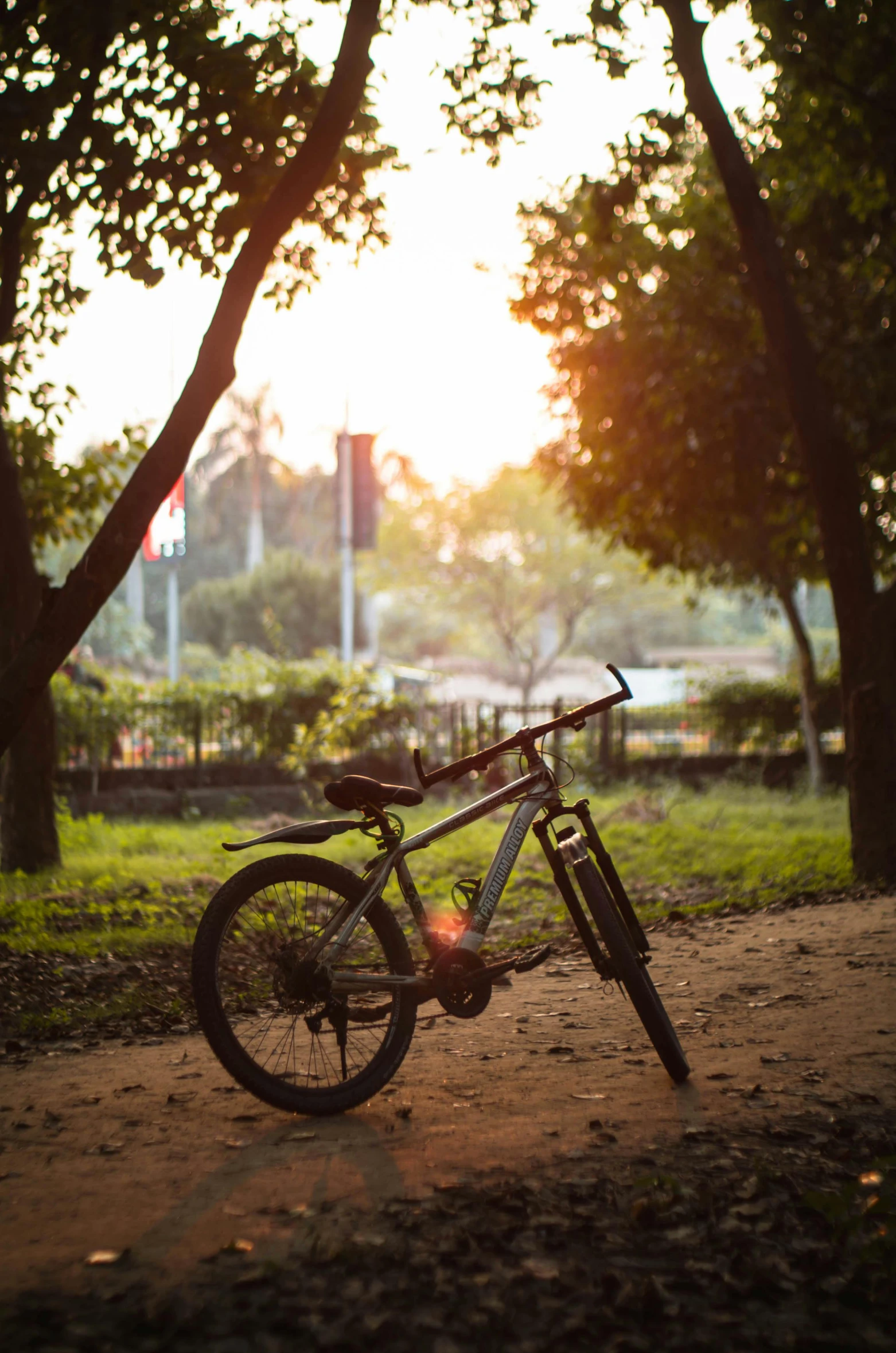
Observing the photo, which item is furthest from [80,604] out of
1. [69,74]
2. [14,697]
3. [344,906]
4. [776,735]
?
[776,735]

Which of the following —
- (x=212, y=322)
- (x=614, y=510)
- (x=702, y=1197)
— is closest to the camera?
(x=702, y=1197)

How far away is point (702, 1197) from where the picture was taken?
3.33 metres

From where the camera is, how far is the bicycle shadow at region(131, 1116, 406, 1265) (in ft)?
10.3

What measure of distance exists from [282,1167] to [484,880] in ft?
4.20

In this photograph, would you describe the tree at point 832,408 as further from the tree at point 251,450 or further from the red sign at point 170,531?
the tree at point 251,450

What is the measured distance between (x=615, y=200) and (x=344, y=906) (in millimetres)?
8269

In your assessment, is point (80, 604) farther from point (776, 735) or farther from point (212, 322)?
point (776, 735)

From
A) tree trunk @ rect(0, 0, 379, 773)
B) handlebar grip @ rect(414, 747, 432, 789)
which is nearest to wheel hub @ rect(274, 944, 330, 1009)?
handlebar grip @ rect(414, 747, 432, 789)

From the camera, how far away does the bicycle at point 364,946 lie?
4043 mm

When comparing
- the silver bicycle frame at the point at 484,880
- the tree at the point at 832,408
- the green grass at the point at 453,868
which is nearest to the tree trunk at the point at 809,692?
the green grass at the point at 453,868

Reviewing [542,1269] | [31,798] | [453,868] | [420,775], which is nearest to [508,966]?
[420,775]

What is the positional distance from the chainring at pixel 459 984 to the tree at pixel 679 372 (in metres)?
9.48

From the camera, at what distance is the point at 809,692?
17.7 meters

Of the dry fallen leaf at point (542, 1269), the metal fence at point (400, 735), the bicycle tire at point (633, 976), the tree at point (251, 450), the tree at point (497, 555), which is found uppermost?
the tree at point (251, 450)
